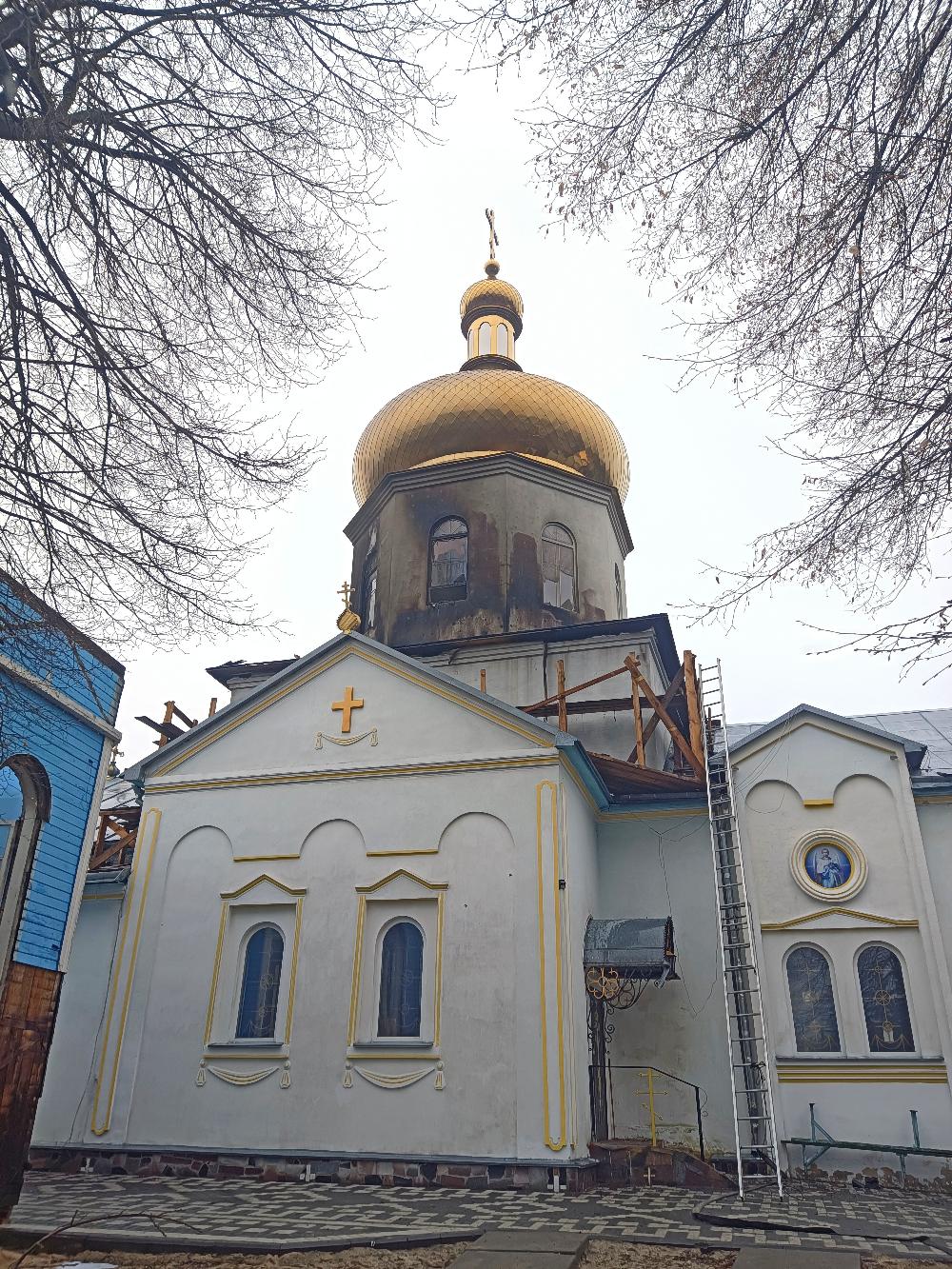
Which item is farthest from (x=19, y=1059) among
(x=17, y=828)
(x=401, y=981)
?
(x=401, y=981)

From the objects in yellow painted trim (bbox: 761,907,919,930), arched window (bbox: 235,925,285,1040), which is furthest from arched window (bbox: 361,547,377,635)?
yellow painted trim (bbox: 761,907,919,930)

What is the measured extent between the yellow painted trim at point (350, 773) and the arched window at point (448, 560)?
5.81 meters

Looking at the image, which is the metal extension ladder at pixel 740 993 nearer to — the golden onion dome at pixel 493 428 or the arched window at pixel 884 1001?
the arched window at pixel 884 1001

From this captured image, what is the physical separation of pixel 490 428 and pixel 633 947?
10.9 metres

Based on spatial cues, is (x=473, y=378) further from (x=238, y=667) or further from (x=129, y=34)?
(x=129, y=34)

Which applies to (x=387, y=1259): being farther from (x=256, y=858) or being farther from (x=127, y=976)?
(x=127, y=976)

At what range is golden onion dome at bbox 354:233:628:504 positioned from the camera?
18.5 m

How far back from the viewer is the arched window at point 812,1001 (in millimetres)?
11414

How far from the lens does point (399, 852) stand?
1130 centimetres

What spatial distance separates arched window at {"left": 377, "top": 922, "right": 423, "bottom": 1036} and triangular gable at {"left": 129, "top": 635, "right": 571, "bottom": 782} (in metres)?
2.06

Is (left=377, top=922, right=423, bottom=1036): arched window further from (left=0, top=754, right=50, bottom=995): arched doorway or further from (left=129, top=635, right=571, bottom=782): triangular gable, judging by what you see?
(left=0, top=754, right=50, bottom=995): arched doorway

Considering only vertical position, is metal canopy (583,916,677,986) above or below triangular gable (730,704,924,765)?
below

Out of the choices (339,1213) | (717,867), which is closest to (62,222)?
(339,1213)

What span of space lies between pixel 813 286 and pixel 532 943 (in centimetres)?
741
